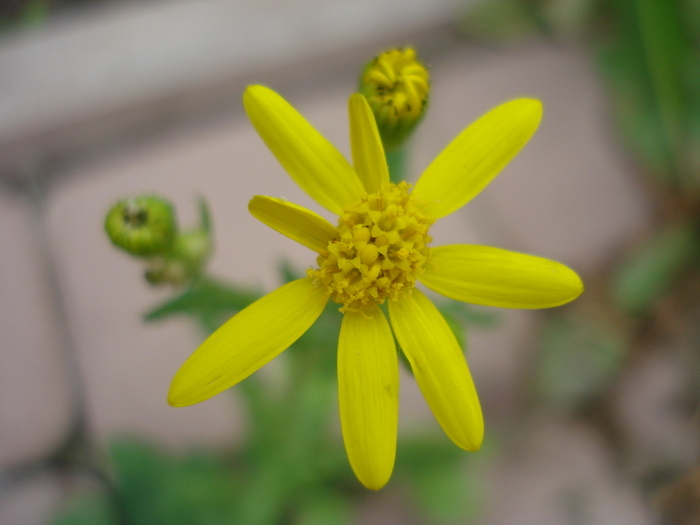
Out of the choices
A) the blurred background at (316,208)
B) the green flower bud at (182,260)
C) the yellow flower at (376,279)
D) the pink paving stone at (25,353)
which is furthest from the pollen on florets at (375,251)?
the pink paving stone at (25,353)

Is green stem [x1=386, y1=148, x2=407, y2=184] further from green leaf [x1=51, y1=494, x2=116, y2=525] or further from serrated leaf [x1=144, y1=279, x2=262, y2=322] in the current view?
green leaf [x1=51, y1=494, x2=116, y2=525]

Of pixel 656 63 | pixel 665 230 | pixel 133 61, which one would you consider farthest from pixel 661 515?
pixel 133 61

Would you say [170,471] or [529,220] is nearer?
[170,471]

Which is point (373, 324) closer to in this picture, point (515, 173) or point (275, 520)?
point (275, 520)

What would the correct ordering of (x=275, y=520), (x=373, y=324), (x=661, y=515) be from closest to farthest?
(x=373, y=324)
(x=275, y=520)
(x=661, y=515)

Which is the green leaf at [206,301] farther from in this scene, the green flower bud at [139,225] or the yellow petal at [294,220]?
the yellow petal at [294,220]

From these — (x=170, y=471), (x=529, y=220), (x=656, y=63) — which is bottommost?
(x=170, y=471)

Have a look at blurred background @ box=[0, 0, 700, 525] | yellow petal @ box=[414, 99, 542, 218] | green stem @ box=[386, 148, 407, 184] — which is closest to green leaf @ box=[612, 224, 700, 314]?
blurred background @ box=[0, 0, 700, 525]
